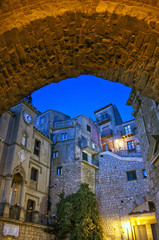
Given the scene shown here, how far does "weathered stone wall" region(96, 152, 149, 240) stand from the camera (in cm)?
1689

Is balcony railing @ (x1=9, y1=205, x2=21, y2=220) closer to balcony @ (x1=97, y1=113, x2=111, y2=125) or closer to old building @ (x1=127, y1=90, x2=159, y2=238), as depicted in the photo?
old building @ (x1=127, y1=90, x2=159, y2=238)

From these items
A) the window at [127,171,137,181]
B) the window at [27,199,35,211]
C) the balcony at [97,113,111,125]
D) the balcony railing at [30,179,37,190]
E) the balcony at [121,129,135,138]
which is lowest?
the window at [27,199,35,211]

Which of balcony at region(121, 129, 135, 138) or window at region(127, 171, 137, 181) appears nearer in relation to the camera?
window at region(127, 171, 137, 181)

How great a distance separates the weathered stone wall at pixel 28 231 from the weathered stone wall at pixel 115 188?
17.7 ft

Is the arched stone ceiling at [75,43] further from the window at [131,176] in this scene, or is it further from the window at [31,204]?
the window at [131,176]

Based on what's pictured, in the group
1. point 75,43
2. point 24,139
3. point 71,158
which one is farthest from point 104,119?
point 75,43

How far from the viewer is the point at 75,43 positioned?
11.0 ft

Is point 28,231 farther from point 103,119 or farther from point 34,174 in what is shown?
point 103,119

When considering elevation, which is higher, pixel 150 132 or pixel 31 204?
pixel 150 132

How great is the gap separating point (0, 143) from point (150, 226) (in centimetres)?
1508

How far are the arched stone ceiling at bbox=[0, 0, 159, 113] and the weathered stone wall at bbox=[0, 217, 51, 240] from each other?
11.4 m

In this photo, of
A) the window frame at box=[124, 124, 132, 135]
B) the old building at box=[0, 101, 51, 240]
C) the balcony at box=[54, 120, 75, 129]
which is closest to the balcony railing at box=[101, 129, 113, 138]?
the window frame at box=[124, 124, 132, 135]

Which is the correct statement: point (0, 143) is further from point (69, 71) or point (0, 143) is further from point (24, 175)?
point (69, 71)

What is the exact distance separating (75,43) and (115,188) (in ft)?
56.8
